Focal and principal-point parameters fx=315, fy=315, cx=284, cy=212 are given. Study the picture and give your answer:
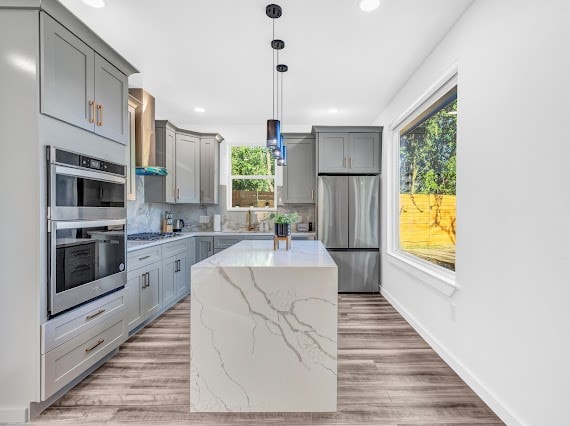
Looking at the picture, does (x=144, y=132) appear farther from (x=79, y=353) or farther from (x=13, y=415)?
(x=13, y=415)

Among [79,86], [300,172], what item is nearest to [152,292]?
[79,86]

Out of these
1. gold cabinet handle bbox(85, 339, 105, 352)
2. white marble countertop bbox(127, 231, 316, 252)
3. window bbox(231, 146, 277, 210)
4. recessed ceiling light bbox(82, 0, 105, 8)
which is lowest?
gold cabinet handle bbox(85, 339, 105, 352)

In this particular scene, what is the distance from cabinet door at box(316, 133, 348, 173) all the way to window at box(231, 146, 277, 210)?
1029mm

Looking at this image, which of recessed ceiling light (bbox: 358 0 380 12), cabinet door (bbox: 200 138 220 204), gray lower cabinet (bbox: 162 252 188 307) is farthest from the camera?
cabinet door (bbox: 200 138 220 204)

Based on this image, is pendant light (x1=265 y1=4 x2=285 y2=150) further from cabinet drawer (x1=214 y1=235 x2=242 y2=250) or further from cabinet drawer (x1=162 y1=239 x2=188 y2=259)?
cabinet drawer (x1=214 y1=235 x2=242 y2=250)

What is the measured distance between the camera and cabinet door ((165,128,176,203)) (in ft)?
14.5

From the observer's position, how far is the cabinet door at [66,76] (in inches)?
73.8

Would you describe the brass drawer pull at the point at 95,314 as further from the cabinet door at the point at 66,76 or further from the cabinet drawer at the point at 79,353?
the cabinet door at the point at 66,76

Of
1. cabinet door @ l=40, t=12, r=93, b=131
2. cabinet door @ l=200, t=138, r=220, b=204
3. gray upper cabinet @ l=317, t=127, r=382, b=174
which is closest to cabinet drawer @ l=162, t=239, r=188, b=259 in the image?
cabinet door @ l=200, t=138, r=220, b=204

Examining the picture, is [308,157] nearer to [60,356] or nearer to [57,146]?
[57,146]

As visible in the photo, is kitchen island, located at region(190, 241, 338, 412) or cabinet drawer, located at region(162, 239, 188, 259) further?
cabinet drawer, located at region(162, 239, 188, 259)

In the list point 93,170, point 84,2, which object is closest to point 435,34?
point 84,2

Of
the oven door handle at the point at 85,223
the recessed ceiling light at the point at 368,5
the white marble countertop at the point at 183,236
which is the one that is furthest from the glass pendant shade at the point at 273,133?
the white marble countertop at the point at 183,236

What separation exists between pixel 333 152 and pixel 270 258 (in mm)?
2938
